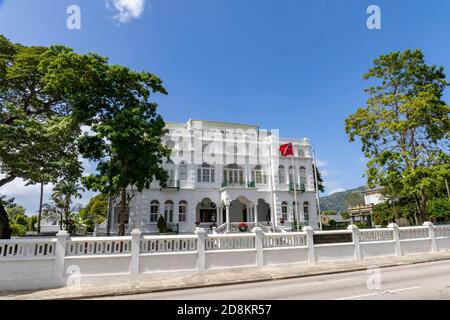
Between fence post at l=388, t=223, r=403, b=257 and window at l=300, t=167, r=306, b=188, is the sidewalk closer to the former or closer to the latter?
fence post at l=388, t=223, r=403, b=257

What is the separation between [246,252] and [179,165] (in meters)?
17.7

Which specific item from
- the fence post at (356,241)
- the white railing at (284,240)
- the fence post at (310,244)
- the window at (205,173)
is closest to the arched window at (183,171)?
the window at (205,173)

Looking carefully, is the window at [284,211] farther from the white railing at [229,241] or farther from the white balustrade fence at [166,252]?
the white railing at [229,241]

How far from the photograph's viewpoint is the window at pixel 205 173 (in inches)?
1151

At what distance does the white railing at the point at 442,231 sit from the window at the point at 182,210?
20942 mm

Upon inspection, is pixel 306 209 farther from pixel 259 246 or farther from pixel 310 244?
pixel 259 246

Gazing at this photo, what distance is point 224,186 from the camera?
2878cm

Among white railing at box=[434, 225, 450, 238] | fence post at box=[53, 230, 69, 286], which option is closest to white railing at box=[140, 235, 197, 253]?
fence post at box=[53, 230, 69, 286]

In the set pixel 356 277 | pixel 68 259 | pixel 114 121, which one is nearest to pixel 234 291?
pixel 356 277

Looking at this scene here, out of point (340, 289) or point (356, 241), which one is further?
point (356, 241)

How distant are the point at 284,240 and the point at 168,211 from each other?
648 inches

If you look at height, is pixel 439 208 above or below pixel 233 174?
below

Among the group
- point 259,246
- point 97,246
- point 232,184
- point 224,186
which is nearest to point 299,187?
point 232,184
